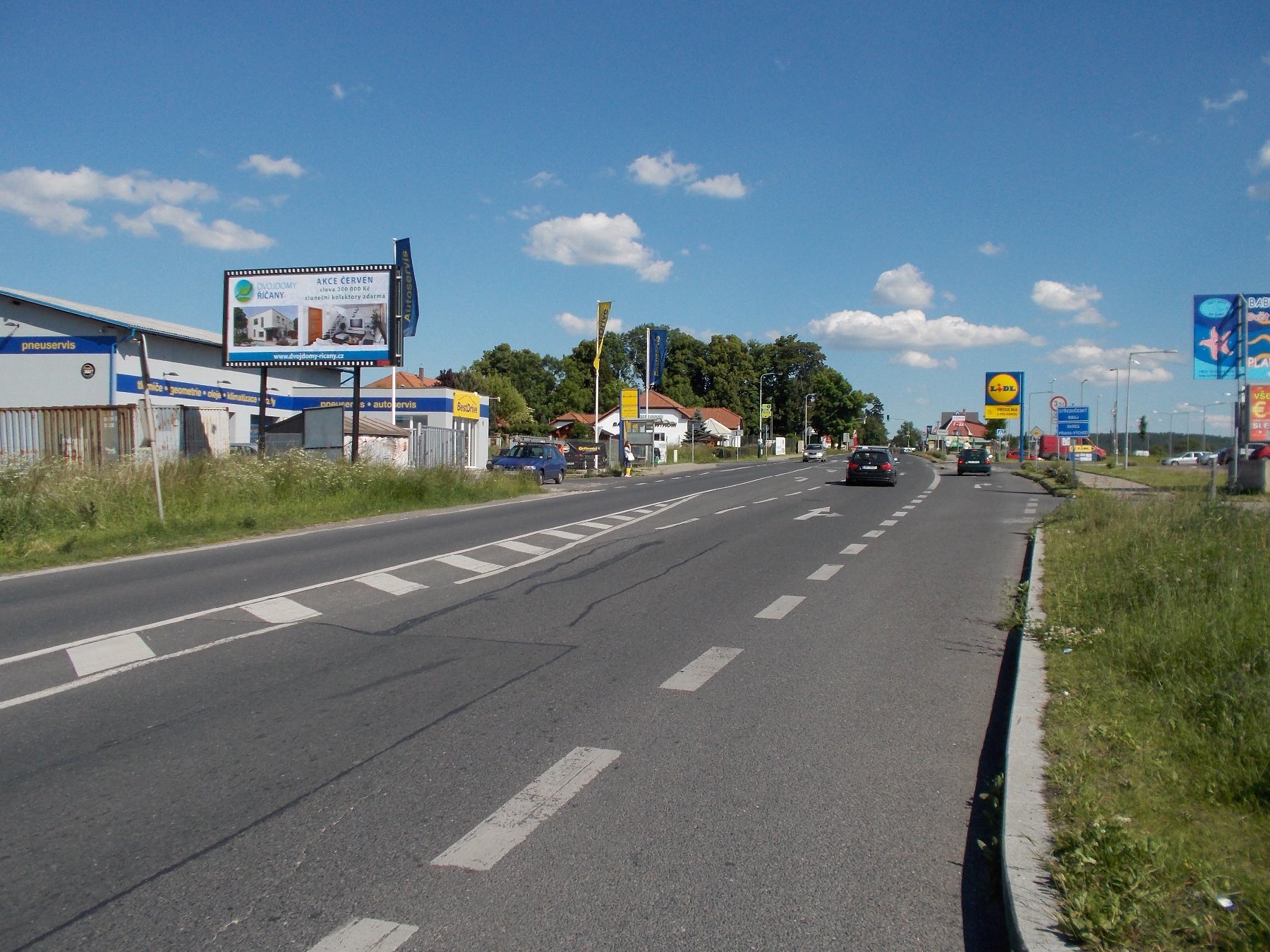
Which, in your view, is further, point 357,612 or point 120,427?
point 120,427

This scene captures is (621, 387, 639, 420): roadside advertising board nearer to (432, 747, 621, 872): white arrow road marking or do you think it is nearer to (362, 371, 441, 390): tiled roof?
(362, 371, 441, 390): tiled roof

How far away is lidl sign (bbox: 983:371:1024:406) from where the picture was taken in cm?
6234

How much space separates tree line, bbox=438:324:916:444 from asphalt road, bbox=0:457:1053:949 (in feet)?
353

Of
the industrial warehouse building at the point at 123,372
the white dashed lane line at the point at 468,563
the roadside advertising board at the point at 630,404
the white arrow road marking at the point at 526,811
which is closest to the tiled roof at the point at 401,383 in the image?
the industrial warehouse building at the point at 123,372

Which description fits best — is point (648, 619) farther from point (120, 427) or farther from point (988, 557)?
point (120, 427)

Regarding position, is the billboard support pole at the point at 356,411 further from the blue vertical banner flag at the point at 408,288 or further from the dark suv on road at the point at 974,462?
the dark suv on road at the point at 974,462

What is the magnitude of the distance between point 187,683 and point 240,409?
1638 inches

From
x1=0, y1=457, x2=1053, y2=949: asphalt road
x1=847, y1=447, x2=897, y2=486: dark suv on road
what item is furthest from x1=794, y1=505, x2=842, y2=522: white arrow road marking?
x1=847, y1=447, x2=897, y2=486: dark suv on road

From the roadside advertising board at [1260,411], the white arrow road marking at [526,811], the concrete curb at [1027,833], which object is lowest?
the white arrow road marking at [526,811]

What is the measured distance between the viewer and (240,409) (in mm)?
44875

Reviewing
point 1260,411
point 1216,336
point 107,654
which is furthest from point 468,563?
point 1260,411

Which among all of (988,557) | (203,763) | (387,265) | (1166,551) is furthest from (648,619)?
(387,265)

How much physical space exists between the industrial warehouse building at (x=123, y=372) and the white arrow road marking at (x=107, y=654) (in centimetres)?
2431

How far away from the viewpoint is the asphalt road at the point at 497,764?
138 inches
